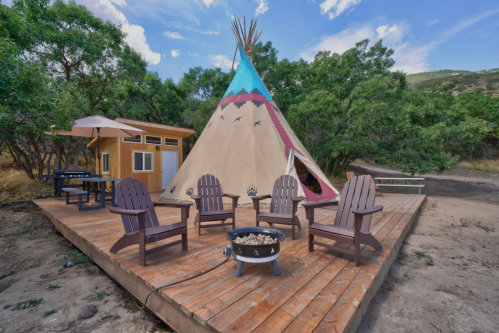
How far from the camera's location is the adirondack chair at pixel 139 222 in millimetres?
2457

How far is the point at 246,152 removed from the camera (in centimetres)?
643

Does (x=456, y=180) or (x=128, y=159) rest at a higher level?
(x=128, y=159)

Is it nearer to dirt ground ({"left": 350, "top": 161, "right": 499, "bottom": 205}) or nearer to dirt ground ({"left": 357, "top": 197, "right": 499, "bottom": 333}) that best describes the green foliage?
dirt ground ({"left": 350, "top": 161, "right": 499, "bottom": 205})

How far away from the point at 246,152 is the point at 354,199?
3.79m

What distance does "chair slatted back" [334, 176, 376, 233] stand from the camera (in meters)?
2.94

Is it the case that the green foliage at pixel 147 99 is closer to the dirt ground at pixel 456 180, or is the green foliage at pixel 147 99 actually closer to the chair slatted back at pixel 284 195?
the dirt ground at pixel 456 180

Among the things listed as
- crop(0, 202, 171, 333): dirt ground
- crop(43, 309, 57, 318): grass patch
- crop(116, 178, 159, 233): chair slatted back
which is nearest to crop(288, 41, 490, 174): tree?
crop(116, 178, 159, 233): chair slatted back

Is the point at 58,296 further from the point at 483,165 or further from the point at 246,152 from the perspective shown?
the point at 483,165

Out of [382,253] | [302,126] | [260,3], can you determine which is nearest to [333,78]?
[302,126]

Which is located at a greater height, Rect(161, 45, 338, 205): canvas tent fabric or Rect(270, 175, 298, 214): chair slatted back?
Rect(161, 45, 338, 205): canvas tent fabric

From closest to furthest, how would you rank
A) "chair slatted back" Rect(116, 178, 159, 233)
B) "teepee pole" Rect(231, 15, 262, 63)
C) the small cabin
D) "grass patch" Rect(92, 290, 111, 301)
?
"grass patch" Rect(92, 290, 111, 301)
"chair slatted back" Rect(116, 178, 159, 233)
"teepee pole" Rect(231, 15, 262, 63)
the small cabin

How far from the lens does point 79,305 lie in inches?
88.5

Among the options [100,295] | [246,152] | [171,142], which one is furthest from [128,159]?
[100,295]

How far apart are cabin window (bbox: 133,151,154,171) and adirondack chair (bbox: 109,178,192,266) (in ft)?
20.7
